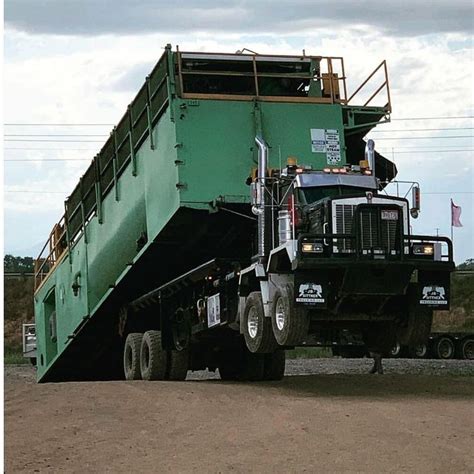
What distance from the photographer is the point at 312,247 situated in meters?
14.2

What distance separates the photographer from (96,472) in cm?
939

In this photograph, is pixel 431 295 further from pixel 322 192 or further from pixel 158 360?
pixel 158 360

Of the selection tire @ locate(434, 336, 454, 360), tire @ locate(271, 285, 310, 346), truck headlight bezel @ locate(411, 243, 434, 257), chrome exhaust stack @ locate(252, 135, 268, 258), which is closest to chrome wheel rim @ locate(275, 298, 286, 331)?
tire @ locate(271, 285, 310, 346)

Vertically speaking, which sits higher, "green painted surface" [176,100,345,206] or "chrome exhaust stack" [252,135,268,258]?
"green painted surface" [176,100,345,206]

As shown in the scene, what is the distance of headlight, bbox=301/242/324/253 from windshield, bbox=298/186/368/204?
953mm

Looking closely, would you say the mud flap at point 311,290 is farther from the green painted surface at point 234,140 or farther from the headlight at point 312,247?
the green painted surface at point 234,140

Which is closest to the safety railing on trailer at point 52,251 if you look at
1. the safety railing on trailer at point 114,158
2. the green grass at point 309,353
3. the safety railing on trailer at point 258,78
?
the safety railing on trailer at point 114,158

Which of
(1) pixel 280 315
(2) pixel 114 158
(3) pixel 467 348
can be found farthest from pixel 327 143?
(3) pixel 467 348

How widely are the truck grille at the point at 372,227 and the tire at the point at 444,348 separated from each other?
22797 millimetres

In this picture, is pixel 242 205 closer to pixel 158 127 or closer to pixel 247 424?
pixel 158 127

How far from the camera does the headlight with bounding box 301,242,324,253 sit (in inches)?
556

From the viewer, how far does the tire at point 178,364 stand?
18766mm

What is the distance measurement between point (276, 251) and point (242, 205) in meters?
1.40

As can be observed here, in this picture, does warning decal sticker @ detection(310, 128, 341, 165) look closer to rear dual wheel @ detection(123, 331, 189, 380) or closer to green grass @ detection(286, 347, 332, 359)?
rear dual wheel @ detection(123, 331, 189, 380)
